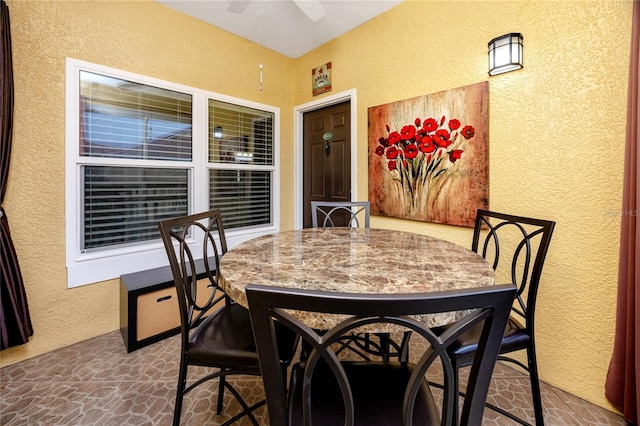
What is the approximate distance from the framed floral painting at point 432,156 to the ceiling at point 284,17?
0.89 m

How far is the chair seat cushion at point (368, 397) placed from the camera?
0.77 m

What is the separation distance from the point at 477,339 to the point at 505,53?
5.78 feet

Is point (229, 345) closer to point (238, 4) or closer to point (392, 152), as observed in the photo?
point (392, 152)

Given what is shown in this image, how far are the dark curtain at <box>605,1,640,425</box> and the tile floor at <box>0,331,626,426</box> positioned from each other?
0.80 feet

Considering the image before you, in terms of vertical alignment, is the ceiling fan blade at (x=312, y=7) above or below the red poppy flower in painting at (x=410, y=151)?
above

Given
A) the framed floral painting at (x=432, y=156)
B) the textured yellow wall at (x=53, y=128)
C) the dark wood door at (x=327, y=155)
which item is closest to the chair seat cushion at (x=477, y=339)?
the framed floral painting at (x=432, y=156)

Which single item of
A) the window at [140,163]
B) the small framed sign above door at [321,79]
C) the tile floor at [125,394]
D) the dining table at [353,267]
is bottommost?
the tile floor at [125,394]

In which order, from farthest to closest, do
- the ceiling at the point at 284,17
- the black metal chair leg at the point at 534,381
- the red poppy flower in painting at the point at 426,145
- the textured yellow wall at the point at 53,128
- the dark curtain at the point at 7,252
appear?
the ceiling at the point at 284,17 → the red poppy flower in painting at the point at 426,145 → the textured yellow wall at the point at 53,128 → the dark curtain at the point at 7,252 → the black metal chair leg at the point at 534,381

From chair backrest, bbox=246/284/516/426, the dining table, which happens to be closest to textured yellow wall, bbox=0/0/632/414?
the dining table

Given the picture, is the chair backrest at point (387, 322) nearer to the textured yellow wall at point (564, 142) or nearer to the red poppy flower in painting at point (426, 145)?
the textured yellow wall at point (564, 142)

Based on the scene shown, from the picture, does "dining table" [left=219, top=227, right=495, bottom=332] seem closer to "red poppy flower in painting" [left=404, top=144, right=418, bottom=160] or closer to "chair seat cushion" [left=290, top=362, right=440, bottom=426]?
"chair seat cushion" [left=290, top=362, right=440, bottom=426]

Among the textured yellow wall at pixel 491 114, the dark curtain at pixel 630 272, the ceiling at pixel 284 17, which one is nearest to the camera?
the dark curtain at pixel 630 272

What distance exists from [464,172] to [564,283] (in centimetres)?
92

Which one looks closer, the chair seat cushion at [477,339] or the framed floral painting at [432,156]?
the chair seat cushion at [477,339]
